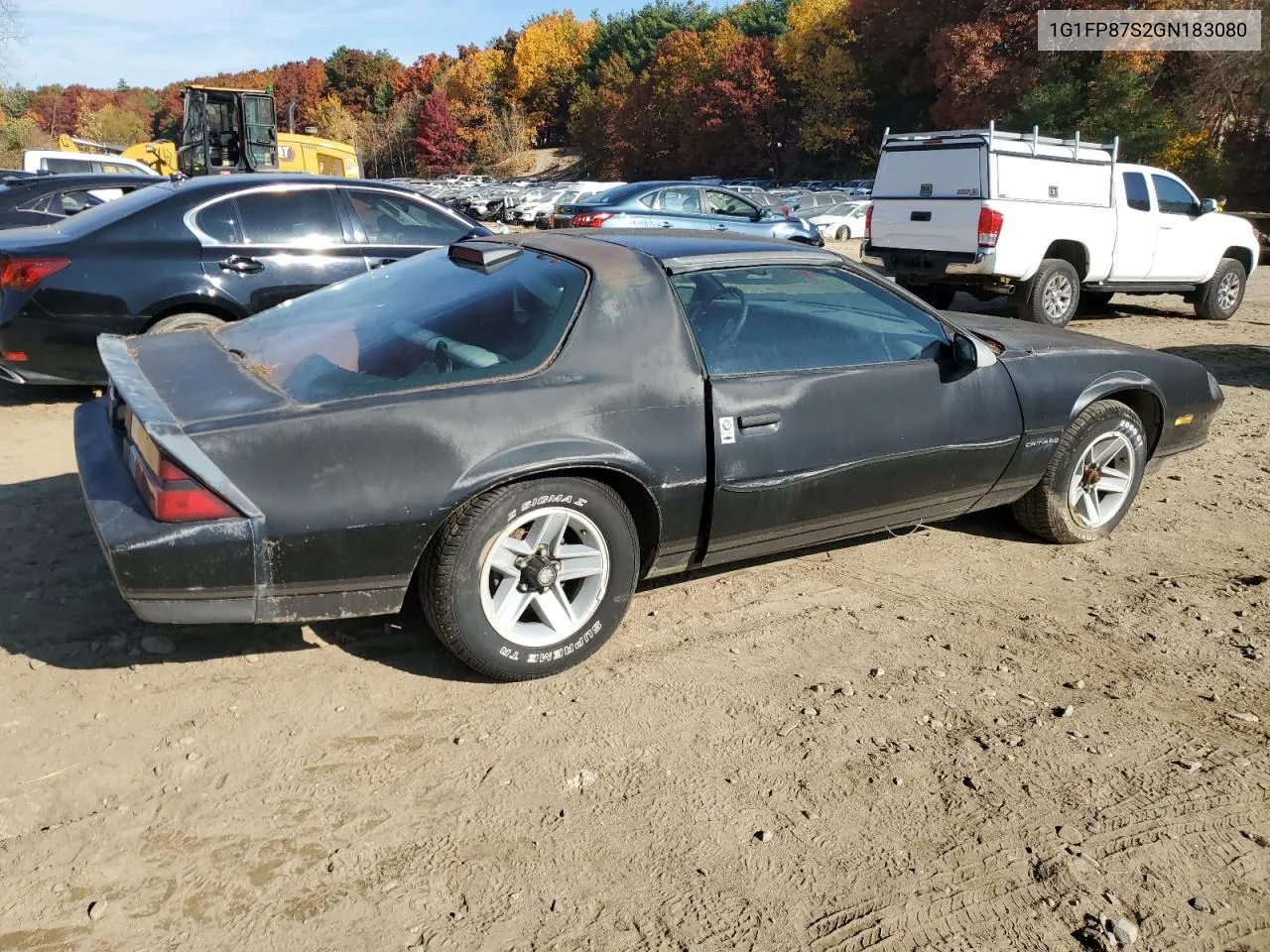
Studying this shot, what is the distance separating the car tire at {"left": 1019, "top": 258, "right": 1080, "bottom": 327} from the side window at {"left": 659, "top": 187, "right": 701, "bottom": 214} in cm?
610

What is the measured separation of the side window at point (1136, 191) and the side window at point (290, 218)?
8.91 m

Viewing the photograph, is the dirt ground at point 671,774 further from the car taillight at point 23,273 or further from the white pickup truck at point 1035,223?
the white pickup truck at point 1035,223

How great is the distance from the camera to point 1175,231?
11.6 m

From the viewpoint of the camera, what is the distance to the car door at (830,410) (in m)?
3.65

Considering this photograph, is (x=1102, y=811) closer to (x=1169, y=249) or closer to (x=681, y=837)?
(x=681, y=837)

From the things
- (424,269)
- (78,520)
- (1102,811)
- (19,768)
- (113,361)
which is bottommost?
(1102,811)

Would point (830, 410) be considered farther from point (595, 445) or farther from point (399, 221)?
point (399, 221)

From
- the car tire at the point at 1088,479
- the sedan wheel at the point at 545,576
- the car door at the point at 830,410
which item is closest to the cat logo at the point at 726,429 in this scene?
the car door at the point at 830,410

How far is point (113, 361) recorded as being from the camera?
3584 mm

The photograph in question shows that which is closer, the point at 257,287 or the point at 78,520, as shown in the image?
the point at 78,520

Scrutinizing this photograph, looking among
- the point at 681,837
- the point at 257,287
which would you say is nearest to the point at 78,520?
the point at 257,287

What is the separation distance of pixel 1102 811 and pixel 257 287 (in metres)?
5.72

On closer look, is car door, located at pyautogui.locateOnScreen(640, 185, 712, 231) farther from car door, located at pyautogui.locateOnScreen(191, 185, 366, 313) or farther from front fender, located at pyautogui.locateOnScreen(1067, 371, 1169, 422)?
→ front fender, located at pyautogui.locateOnScreen(1067, 371, 1169, 422)

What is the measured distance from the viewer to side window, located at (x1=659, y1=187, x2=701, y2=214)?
610 inches
